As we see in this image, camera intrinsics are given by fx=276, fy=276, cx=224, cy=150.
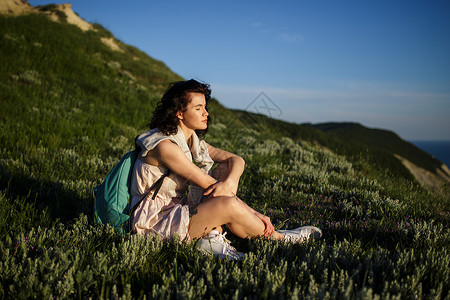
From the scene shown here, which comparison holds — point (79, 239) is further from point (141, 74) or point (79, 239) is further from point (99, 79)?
point (141, 74)

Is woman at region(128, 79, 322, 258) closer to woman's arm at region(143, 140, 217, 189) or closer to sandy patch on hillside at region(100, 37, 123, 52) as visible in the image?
woman's arm at region(143, 140, 217, 189)

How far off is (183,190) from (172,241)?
0.68 m

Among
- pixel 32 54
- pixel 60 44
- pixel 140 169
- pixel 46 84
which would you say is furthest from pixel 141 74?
pixel 140 169

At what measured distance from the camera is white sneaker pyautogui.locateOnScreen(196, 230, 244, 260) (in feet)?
9.09

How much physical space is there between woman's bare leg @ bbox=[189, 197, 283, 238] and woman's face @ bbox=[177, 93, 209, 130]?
1000 millimetres

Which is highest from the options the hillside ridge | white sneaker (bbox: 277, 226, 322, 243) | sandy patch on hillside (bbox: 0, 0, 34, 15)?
sandy patch on hillside (bbox: 0, 0, 34, 15)

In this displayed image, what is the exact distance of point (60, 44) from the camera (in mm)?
14039

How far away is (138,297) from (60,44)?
15564 mm

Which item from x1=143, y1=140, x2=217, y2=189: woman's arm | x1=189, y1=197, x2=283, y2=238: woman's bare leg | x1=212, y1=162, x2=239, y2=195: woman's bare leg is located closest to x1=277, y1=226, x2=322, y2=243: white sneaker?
x1=189, y1=197, x2=283, y2=238: woman's bare leg

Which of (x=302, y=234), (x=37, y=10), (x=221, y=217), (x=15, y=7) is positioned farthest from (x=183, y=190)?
(x=37, y=10)

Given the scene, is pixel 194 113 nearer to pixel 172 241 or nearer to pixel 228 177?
pixel 228 177

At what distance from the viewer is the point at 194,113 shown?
3.42 metres

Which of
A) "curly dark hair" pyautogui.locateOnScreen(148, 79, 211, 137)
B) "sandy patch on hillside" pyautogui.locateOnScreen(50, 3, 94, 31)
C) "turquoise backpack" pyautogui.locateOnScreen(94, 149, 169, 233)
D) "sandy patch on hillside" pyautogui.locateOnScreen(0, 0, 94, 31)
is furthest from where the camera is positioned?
"sandy patch on hillside" pyautogui.locateOnScreen(50, 3, 94, 31)

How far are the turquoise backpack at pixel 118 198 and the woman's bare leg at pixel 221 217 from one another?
58 centimetres
